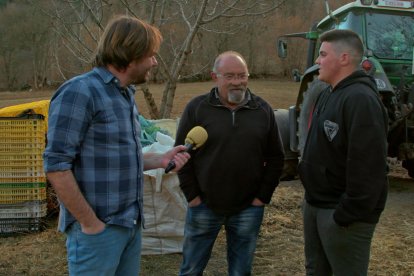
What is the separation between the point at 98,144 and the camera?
2.08 meters

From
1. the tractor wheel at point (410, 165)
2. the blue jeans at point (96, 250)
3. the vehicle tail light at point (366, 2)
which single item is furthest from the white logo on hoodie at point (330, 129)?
the tractor wheel at point (410, 165)

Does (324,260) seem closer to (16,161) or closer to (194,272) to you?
(194,272)

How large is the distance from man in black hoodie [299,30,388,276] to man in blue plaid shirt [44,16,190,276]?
38.4 inches

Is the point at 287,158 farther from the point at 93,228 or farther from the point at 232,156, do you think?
the point at 93,228

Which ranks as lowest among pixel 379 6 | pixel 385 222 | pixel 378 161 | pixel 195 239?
pixel 385 222

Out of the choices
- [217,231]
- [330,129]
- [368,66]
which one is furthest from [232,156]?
[368,66]

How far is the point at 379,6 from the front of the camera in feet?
22.8

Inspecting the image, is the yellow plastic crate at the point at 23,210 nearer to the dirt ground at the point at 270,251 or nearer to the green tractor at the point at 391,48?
the dirt ground at the point at 270,251

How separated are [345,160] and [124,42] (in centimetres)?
125

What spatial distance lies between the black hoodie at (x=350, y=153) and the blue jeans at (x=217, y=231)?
0.57 meters

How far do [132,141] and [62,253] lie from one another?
2.60 metres

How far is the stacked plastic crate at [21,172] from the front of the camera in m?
4.81

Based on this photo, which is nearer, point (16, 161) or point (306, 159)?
point (306, 159)

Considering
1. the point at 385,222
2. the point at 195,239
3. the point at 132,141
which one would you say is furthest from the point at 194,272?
the point at 385,222
